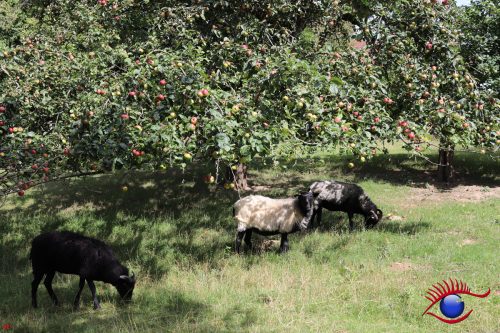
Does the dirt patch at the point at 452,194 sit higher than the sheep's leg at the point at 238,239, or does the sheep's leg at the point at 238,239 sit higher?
the dirt patch at the point at 452,194

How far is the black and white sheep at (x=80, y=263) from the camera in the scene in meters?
8.02

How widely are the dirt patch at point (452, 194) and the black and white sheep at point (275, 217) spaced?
610 cm

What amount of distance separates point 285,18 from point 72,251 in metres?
7.28

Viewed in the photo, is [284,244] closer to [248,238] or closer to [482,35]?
[248,238]

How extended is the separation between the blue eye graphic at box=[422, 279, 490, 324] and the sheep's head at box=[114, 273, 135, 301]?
4.84 metres

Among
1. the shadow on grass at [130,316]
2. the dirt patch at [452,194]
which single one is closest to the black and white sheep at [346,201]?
the dirt patch at [452,194]

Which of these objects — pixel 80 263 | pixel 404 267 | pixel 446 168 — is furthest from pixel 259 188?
pixel 80 263

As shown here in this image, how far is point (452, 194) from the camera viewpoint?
16656mm

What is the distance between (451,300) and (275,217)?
4247mm

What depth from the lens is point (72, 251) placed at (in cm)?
813

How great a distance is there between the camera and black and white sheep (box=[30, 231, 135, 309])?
8.02 meters

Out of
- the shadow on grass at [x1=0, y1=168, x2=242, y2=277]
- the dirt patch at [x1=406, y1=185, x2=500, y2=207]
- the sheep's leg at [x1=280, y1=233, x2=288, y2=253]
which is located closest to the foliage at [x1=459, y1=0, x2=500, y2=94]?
the dirt patch at [x1=406, y1=185, x2=500, y2=207]

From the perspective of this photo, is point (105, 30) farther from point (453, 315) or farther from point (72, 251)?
point (453, 315)

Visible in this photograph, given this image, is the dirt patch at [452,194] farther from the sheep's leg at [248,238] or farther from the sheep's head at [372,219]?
the sheep's leg at [248,238]
